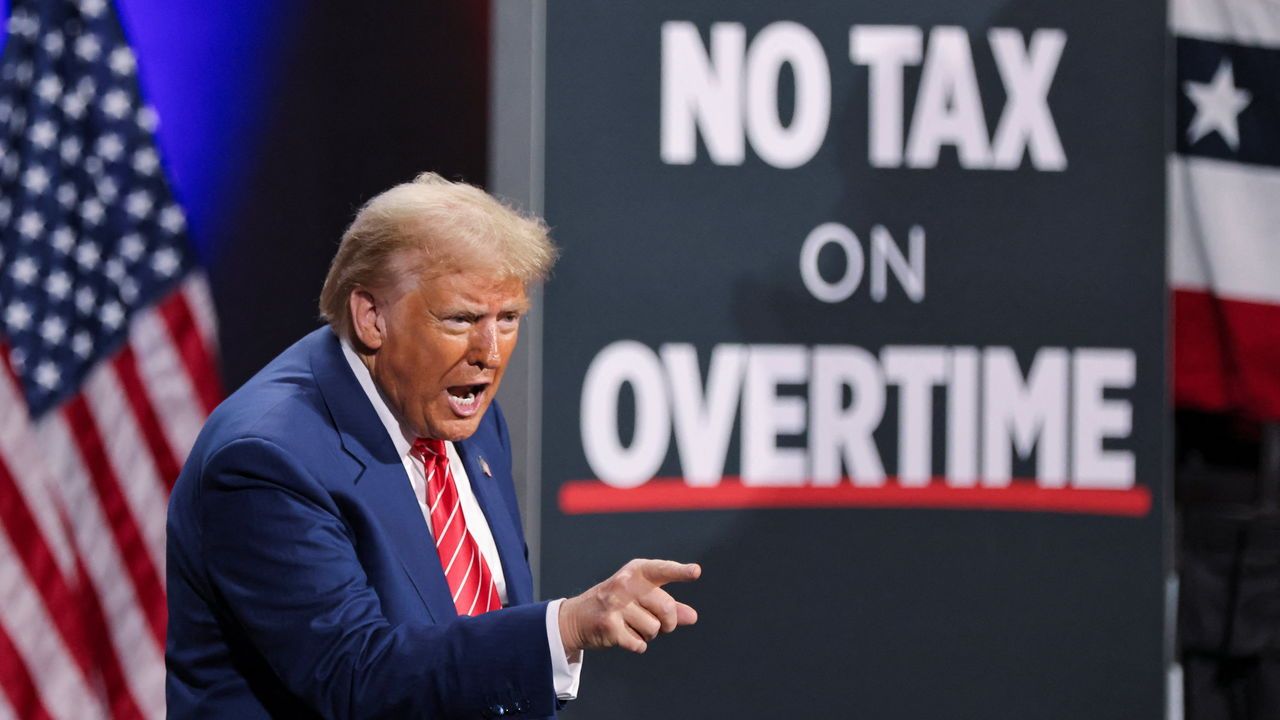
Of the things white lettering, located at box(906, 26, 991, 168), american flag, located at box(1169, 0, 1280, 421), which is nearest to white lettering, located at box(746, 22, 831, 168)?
white lettering, located at box(906, 26, 991, 168)

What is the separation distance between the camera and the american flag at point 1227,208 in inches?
125


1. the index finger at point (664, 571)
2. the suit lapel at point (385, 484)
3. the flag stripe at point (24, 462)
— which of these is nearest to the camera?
the index finger at point (664, 571)

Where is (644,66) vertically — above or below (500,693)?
above

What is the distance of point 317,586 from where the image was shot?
1.37 meters

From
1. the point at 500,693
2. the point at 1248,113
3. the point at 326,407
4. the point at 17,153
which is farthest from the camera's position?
the point at 1248,113

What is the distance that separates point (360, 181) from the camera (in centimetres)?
343

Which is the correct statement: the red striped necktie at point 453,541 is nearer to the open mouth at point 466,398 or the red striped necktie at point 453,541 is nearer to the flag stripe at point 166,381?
the open mouth at point 466,398

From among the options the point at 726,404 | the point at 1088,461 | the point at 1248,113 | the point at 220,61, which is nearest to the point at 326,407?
the point at 726,404

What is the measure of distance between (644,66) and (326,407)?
4.81 ft

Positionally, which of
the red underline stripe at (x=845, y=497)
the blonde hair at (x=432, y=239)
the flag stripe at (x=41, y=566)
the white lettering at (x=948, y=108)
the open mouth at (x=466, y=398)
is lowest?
the flag stripe at (x=41, y=566)

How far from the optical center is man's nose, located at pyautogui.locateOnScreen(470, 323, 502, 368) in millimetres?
1533

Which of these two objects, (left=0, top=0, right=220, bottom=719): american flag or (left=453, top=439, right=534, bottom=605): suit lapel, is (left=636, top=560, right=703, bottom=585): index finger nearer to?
(left=453, top=439, right=534, bottom=605): suit lapel

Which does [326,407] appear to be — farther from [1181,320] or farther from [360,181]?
[1181,320]

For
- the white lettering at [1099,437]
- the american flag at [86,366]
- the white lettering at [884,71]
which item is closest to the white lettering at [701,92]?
the white lettering at [884,71]
